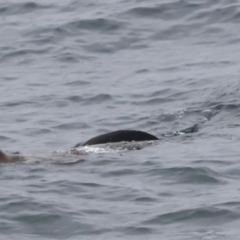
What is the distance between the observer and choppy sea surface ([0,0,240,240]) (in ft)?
22.8

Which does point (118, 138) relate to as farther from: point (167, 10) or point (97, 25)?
point (167, 10)

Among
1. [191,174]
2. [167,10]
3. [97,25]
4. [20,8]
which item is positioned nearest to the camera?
[191,174]

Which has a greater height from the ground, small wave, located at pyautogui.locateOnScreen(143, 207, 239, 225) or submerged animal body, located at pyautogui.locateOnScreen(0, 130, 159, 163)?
small wave, located at pyautogui.locateOnScreen(143, 207, 239, 225)

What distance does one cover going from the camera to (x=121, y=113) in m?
11.2

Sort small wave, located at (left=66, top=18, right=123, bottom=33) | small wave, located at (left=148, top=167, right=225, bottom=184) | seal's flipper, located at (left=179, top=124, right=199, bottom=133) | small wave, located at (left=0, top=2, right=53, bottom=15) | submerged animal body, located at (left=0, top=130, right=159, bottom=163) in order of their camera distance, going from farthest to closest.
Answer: small wave, located at (left=0, top=2, right=53, bottom=15) → small wave, located at (left=66, top=18, right=123, bottom=33) → seal's flipper, located at (left=179, top=124, right=199, bottom=133) → submerged animal body, located at (left=0, top=130, right=159, bottom=163) → small wave, located at (left=148, top=167, right=225, bottom=184)

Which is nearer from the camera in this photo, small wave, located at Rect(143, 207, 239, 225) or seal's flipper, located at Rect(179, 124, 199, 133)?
small wave, located at Rect(143, 207, 239, 225)

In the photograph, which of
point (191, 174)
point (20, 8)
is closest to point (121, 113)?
point (191, 174)

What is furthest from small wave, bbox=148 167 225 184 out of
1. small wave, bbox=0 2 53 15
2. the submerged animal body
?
small wave, bbox=0 2 53 15

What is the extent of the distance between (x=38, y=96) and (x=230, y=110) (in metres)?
2.78

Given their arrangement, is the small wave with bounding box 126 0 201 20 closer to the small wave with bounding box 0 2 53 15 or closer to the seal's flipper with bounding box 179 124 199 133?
the small wave with bounding box 0 2 53 15

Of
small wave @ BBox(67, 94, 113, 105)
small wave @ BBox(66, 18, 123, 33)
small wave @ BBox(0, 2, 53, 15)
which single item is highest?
small wave @ BBox(0, 2, 53, 15)

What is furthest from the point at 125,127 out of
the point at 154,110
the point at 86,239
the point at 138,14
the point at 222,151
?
the point at 138,14

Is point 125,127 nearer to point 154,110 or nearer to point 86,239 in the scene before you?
point 154,110

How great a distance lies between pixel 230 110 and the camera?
10.7m
